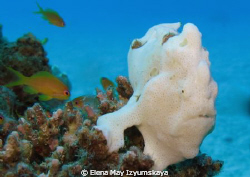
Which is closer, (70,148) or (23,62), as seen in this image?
(70,148)

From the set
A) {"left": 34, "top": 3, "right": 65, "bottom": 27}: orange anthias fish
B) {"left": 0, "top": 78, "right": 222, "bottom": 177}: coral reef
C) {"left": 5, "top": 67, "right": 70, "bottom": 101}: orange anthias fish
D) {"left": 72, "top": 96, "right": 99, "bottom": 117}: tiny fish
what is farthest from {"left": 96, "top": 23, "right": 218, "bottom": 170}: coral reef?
{"left": 34, "top": 3, "right": 65, "bottom": 27}: orange anthias fish

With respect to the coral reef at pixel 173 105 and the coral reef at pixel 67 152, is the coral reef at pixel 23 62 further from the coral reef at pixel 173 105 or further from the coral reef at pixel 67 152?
the coral reef at pixel 173 105

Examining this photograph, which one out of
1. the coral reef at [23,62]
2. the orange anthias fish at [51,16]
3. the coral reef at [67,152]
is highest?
the orange anthias fish at [51,16]

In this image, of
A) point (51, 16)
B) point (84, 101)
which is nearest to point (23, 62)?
point (51, 16)

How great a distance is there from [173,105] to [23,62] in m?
3.74

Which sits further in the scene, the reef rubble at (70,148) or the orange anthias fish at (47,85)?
the orange anthias fish at (47,85)

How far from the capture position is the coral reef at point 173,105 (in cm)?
192

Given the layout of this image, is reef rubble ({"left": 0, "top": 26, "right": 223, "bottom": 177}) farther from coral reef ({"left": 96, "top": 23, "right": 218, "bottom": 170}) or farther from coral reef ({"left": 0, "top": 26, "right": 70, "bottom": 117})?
coral reef ({"left": 0, "top": 26, "right": 70, "bottom": 117})

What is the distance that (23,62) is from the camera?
4891mm

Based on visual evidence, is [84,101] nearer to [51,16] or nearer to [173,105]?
[173,105]

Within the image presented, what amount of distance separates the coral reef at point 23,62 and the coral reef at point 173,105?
3.01m

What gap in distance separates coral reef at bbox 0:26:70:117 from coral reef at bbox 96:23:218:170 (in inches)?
118

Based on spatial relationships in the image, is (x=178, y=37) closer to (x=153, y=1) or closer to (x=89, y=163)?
(x=89, y=163)

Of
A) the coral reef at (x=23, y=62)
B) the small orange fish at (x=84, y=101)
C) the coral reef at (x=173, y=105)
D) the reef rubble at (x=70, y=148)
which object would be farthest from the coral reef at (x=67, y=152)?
the coral reef at (x=23, y=62)
